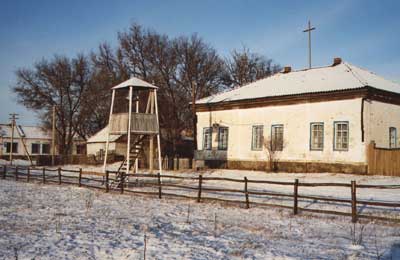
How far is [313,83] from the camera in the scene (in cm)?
2756

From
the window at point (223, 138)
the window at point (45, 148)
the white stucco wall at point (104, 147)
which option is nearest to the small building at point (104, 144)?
the white stucco wall at point (104, 147)

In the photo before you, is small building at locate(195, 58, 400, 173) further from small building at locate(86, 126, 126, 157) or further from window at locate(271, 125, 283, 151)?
small building at locate(86, 126, 126, 157)

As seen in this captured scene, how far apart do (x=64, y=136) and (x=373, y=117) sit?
38.9m

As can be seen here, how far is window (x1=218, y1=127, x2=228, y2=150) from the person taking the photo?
30.8 meters

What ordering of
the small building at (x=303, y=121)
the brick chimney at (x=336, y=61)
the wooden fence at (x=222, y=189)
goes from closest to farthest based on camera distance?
the wooden fence at (x=222, y=189)
the small building at (x=303, y=121)
the brick chimney at (x=336, y=61)

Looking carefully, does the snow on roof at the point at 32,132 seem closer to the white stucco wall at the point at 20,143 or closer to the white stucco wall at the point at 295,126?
the white stucco wall at the point at 20,143

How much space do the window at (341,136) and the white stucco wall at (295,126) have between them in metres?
0.22

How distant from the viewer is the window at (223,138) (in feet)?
101

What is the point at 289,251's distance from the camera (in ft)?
28.0

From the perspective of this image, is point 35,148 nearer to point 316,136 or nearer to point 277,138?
point 277,138

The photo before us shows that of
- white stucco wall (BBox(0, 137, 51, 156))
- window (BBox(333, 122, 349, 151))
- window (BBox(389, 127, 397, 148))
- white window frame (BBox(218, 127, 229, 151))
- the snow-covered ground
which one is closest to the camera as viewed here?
the snow-covered ground

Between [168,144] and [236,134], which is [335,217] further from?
[168,144]

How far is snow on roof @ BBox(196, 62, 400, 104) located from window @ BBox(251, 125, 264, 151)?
83.4 inches

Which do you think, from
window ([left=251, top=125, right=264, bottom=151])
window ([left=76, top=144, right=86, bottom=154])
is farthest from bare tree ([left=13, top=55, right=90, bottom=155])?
window ([left=251, top=125, right=264, bottom=151])
